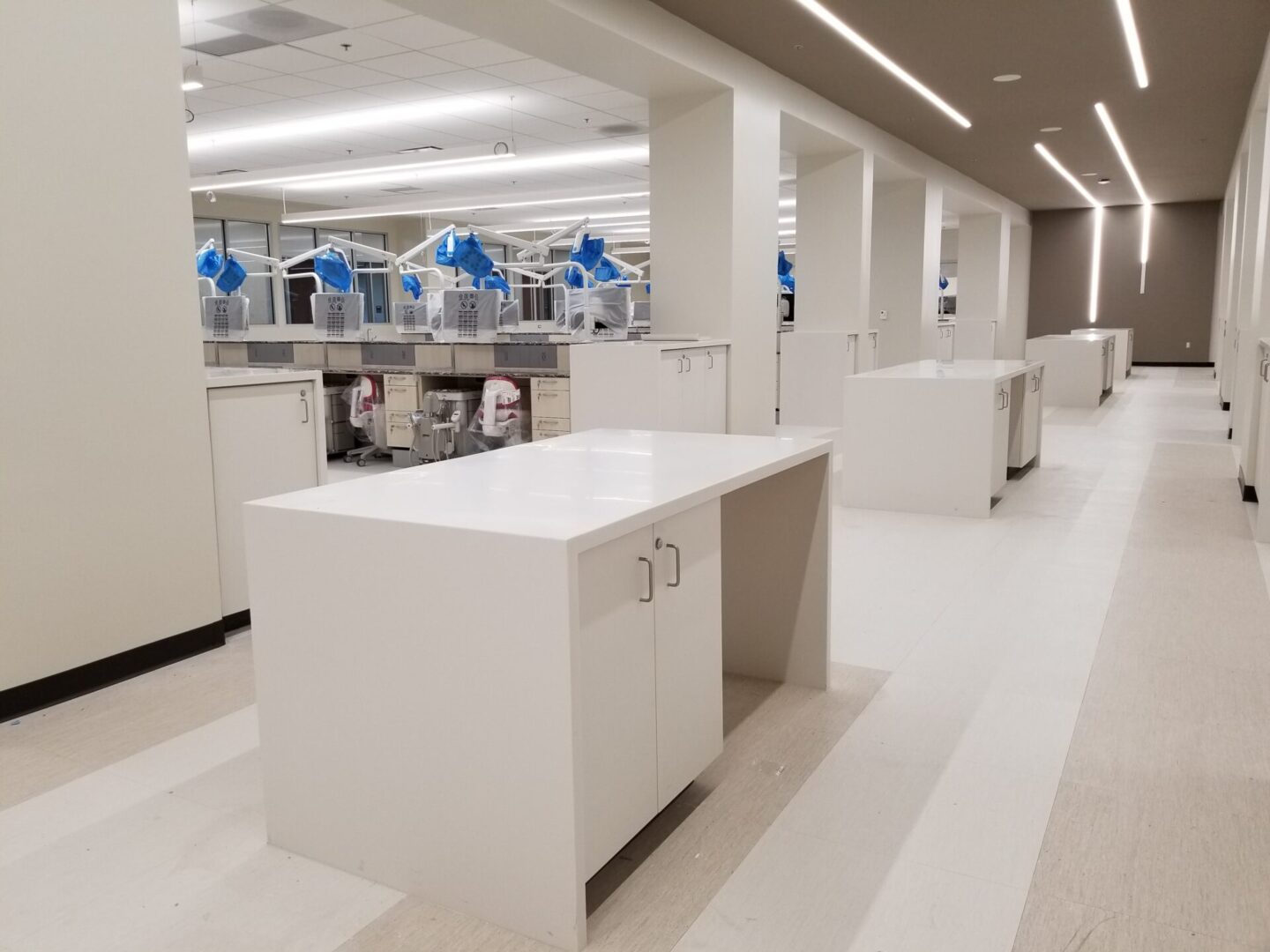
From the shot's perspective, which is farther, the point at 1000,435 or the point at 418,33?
the point at 418,33

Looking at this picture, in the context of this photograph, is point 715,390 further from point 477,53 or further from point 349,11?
point 349,11

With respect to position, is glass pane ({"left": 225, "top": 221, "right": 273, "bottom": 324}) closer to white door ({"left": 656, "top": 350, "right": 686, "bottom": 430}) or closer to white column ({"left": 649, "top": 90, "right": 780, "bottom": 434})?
white column ({"left": 649, "top": 90, "right": 780, "bottom": 434})

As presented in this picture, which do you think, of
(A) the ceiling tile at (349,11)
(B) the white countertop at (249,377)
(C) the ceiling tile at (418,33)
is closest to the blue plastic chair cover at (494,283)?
(C) the ceiling tile at (418,33)

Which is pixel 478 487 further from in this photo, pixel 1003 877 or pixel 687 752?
pixel 1003 877

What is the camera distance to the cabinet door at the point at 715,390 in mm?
6863

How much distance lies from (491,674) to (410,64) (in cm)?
720

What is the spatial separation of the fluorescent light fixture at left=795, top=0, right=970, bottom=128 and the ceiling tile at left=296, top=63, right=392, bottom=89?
12.3 feet

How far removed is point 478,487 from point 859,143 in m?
8.17

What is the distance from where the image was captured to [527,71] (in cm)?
805

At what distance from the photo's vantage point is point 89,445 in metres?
3.21

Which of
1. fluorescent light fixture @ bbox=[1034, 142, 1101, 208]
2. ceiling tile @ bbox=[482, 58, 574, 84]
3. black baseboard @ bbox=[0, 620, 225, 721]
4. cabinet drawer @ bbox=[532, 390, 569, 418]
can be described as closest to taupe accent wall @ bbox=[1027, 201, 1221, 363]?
fluorescent light fixture @ bbox=[1034, 142, 1101, 208]

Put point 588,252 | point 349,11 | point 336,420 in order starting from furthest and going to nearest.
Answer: point 588,252 → point 336,420 → point 349,11

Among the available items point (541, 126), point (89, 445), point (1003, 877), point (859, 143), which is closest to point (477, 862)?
point (1003, 877)

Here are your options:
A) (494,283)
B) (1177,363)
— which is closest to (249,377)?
(494,283)
